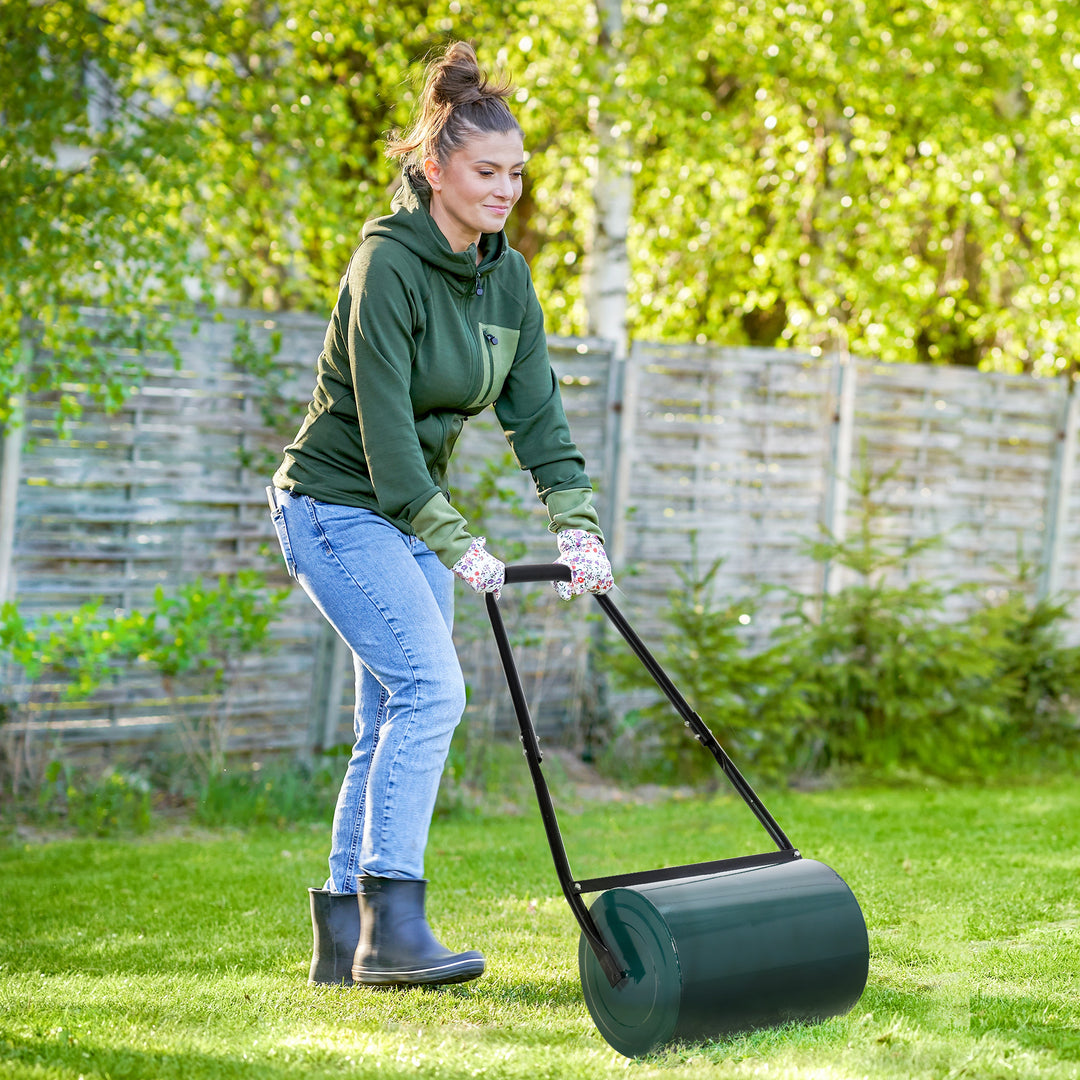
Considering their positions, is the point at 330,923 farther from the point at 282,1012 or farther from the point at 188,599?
the point at 188,599

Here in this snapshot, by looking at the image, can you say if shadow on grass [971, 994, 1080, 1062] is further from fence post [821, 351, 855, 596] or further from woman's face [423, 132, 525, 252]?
fence post [821, 351, 855, 596]

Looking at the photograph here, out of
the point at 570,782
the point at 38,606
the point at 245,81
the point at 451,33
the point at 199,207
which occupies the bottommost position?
the point at 570,782

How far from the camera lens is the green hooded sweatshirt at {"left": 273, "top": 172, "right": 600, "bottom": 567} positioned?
2.81 metres

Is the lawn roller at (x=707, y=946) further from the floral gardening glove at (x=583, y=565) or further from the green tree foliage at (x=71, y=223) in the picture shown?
the green tree foliage at (x=71, y=223)

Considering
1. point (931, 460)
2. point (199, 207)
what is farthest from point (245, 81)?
point (931, 460)

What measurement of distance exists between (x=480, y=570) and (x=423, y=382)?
0.46 metres

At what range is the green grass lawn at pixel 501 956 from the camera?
2.51 meters

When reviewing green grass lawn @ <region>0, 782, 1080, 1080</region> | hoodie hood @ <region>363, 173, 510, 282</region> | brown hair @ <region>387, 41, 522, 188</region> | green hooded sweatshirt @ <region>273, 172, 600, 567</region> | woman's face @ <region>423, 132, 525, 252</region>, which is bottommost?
green grass lawn @ <region>0, 782, 1080, 1080</region>

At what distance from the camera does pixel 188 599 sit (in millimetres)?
5289

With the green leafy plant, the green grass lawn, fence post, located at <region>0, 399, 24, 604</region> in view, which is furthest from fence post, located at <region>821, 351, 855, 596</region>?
fence post, located at <region>0, 399, 24, 604</region>

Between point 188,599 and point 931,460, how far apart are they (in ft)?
13.9

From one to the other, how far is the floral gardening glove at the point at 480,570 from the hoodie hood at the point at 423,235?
24.7 inches

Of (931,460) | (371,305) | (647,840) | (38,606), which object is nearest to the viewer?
(371,305)

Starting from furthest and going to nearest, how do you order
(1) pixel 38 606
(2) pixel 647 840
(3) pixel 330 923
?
(1) pixel 38 606, (2) pixel 647 840, (3) pixel 330 923
